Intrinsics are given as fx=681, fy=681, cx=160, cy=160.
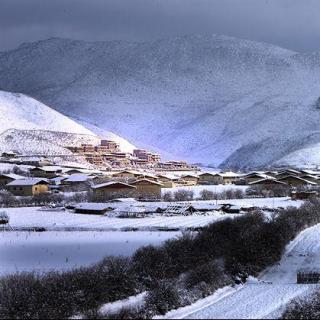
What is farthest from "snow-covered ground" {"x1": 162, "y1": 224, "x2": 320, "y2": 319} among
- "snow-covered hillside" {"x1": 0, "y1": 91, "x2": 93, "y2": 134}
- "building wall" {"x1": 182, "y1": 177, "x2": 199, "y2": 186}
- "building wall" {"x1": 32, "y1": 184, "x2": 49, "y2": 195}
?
"snow-covered hillside" {"x1": 0, "y1": 91, "x2": 93, "y2": 134}

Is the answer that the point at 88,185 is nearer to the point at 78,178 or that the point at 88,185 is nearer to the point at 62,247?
the point at 78,178

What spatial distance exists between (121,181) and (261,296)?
48725 mm

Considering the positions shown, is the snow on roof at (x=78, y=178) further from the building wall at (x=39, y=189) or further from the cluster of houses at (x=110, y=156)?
the cluster of houses at (x=110, y=156)

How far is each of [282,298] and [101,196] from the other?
3488 centimetres

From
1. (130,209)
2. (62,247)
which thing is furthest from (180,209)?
(62,247)

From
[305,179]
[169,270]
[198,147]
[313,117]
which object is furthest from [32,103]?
[169,270]

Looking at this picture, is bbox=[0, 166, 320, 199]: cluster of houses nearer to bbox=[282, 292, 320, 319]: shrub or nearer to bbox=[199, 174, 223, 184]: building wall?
bbox=[199, 174, 223, 184]: building wall

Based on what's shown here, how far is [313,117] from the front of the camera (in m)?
168

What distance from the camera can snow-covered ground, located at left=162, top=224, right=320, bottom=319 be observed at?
1895 centimetres

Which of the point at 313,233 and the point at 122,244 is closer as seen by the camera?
the point at 122,244

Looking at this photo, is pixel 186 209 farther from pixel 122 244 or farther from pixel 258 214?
pixel 122 244

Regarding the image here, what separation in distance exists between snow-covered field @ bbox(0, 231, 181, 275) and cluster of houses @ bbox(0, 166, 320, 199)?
2162 cm

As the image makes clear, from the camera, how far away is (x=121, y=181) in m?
69.6

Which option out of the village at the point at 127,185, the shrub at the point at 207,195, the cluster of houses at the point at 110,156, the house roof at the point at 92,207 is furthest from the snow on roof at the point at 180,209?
the cluster of houses at the point at 110,156
